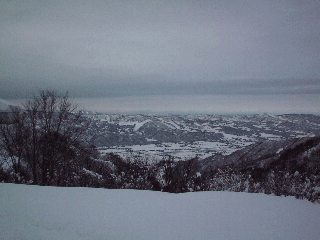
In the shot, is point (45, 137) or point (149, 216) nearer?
point (149, 216)

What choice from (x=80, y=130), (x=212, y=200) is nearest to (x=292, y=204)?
(x=212, y=200)

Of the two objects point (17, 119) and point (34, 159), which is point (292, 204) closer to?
point (34, 159)

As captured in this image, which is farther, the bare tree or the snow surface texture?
the bare tree

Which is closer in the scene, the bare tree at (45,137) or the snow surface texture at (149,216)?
the snow surface texture at (149,216)
